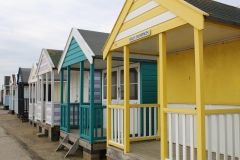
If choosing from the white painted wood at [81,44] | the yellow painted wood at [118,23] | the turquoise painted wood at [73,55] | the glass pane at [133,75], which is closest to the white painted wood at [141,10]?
the yellow painted wood at [118,23]

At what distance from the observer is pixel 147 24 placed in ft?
15.5

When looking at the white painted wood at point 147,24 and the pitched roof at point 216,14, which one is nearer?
the pitched roof at point 216,14

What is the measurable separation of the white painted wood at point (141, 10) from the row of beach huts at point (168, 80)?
0.02 metres

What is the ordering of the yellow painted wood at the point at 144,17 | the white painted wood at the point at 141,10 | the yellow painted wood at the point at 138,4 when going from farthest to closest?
1. the yellow painted wood at the point at 138,4
2. the white painted wood at the point at 141,10
3. the yellow painted wood at the point at 144,17

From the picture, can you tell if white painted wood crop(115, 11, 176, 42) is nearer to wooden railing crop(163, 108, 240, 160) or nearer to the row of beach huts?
the row of beach huts

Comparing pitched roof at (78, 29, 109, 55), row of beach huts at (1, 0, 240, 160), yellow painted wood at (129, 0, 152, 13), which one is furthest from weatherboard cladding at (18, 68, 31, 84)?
yellow painted wood at (129, 0, 152, 13)

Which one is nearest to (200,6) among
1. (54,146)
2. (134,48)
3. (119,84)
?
(134,48)

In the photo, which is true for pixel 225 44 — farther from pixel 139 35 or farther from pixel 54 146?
pixel 54 146

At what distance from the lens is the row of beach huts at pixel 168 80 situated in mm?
3688

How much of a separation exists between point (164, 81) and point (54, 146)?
6.67 m

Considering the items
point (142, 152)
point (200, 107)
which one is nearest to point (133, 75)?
point (142, 152)

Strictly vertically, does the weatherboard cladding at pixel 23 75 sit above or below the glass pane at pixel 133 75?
above

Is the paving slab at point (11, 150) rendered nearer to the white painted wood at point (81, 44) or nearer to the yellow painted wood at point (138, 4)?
the white painted wood at point (81, 44)

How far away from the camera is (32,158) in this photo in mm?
7816
